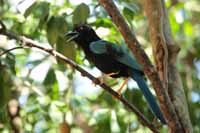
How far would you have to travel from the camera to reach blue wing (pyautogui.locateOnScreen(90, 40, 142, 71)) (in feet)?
10.9

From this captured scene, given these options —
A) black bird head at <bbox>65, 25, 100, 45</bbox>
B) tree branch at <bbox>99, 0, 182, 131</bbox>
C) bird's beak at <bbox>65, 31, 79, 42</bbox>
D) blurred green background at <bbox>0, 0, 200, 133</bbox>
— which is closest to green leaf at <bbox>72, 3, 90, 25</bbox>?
blurred green background at <bbox>0, 0, 200, 133</bbox>

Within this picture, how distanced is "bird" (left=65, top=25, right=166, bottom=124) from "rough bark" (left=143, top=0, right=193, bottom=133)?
0.51 m

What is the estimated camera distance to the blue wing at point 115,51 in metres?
3.34

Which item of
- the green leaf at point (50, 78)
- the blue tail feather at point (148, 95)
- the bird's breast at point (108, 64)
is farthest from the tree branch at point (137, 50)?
the green leaf at point (50, 78)

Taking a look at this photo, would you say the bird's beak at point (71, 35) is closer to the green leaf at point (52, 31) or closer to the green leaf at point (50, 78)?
the green leaf at point (52, 31)

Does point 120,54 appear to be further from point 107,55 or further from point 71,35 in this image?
point 71,35

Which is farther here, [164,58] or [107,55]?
[107,55]

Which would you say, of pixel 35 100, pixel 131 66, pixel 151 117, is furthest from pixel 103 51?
pixel 35 100

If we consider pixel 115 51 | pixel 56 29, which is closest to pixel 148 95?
pixel 115 51

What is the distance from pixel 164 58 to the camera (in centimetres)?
248

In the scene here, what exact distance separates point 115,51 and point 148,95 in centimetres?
52

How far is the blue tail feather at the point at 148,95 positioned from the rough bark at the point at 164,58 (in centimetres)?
19

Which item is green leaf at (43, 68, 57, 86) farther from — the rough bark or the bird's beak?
the rough bark

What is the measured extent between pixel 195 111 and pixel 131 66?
3.02 feet
